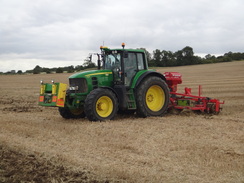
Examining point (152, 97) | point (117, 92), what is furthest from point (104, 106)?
point (152, 97)

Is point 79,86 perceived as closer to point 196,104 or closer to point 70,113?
point 70,113

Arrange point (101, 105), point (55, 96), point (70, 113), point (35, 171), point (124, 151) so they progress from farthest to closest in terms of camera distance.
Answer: point (70, 113)
point (101, 105)
point (55, 96)
point (124, 151)
point (35, 171)

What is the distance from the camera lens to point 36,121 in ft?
30.0

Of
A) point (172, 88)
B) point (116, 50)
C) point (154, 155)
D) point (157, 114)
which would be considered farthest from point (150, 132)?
point (172, 88)

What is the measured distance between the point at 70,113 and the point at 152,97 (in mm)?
2700

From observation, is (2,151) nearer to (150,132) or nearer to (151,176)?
(151,176)

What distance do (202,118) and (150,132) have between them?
2791 mm

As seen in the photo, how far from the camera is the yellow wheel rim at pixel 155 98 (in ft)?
33.9

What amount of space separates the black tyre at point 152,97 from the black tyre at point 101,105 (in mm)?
926

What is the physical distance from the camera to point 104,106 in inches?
359

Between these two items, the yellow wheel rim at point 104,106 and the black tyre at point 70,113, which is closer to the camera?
the yellow wheel rim at point 104,106

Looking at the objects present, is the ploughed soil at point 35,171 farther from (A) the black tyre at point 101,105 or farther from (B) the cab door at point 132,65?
(B) the cab door at point 132,65

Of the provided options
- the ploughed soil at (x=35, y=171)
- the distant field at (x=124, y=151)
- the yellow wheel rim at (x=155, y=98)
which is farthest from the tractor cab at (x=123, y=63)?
the ploughed soil at (x=35, y=171)

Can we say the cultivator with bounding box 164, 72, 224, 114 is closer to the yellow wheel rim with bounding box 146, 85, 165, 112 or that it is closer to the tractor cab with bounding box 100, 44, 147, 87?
the yellow wheel rim with bounding box 146, 85, 165, 112
